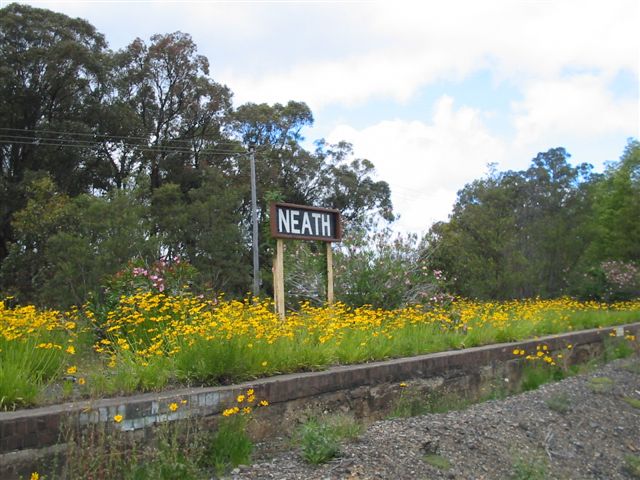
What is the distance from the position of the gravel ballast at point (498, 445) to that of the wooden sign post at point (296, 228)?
291 centimetres

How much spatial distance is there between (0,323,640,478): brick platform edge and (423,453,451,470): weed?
39.7 inches

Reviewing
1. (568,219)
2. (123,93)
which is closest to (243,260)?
(123,93)

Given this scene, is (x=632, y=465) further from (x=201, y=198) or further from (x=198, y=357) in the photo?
(x=201, y=198)

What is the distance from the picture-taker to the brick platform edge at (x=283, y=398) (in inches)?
143

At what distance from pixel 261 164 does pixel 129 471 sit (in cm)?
3066

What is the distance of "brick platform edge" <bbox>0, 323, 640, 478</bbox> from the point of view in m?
3.63

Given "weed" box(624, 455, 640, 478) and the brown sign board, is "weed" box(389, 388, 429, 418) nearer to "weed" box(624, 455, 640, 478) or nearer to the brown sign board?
"weed" box(624, 455, 640, 478)

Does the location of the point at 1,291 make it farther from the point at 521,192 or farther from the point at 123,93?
the point at 521,192

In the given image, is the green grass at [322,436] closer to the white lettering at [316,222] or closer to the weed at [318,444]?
the weed at [318,444]

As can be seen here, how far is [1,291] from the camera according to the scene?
2347 centimetres

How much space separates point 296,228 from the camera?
899cm

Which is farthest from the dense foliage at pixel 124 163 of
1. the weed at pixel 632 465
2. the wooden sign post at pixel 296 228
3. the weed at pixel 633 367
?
the weed at pixel 632 465

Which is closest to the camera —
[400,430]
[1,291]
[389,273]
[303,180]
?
[400,430]

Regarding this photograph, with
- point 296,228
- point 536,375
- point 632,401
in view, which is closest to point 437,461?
point 536,375
